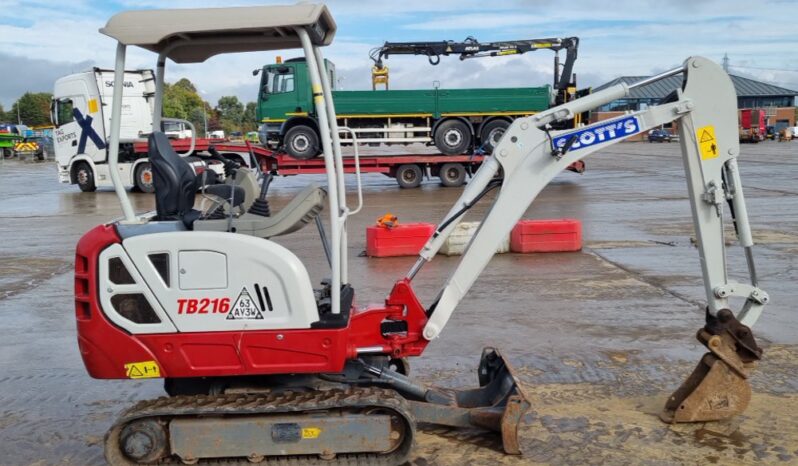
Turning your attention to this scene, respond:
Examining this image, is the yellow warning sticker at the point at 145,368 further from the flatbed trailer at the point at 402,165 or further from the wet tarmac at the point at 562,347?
the flatbed trailer at the point at 402,165

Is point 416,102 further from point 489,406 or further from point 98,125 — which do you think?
point 489,406

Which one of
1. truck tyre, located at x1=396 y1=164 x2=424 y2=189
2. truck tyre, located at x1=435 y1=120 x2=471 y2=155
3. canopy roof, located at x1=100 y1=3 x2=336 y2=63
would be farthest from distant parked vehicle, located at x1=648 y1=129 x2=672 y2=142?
canopy roof, located at x1=100 y1=3 x2=336 y2=63

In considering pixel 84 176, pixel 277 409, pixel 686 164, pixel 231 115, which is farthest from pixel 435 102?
pixel 277 409

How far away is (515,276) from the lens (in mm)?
9820

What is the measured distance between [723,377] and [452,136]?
20212mm

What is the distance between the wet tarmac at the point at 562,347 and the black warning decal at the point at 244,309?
135 centimetres

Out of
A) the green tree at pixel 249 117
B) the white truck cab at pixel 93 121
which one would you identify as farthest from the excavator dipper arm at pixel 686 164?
the green tree at pixel 249 117

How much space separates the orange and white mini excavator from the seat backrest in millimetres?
11

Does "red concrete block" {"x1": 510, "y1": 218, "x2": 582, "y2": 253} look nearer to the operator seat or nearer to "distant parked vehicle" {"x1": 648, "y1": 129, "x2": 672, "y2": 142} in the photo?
the operator seat

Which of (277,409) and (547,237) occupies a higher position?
(547,237)

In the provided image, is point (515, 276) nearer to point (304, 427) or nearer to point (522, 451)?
point (522, 451)

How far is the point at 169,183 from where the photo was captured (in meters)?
4.69

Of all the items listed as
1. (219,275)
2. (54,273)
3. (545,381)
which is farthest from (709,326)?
(54,273)

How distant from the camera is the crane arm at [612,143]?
480 cm
